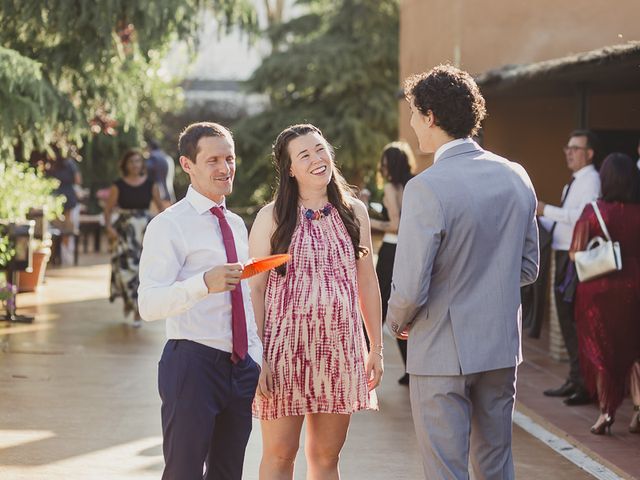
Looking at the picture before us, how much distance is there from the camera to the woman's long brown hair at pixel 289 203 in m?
4.88

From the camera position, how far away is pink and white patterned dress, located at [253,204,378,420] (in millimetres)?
4816

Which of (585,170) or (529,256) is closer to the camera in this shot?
(529,256)

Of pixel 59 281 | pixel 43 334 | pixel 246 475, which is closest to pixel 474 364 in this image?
pixel 246 475

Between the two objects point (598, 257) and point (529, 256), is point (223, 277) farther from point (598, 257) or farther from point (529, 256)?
point (598, 257)

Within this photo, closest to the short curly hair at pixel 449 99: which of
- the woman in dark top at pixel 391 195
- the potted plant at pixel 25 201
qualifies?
the woman in dark top at pixel 391 195

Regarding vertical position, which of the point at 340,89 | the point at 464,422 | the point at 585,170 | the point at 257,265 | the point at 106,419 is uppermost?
the point at 340,89

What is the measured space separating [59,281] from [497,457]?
13.7m

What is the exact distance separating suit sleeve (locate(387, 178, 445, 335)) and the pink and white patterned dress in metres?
0.69

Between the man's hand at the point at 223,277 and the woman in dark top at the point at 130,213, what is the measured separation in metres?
8.61

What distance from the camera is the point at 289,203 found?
4.92 metres

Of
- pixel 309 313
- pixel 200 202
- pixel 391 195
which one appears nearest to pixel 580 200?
pixel 391 195

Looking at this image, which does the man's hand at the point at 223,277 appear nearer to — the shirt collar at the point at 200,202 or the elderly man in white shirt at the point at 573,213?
the shirt collar at the point at 200,202

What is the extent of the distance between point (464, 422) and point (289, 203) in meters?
1.25

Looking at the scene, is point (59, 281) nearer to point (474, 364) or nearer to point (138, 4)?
point (138, 4)
